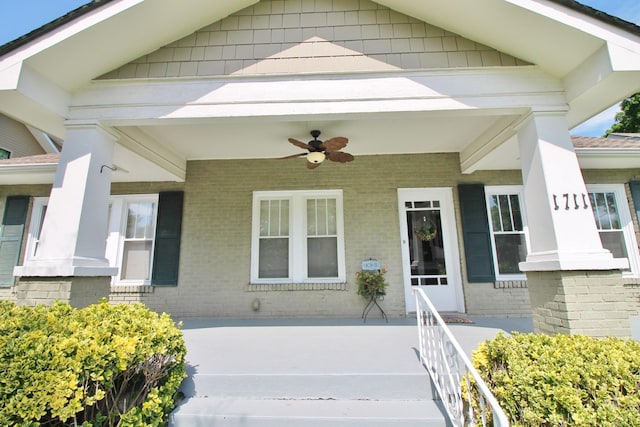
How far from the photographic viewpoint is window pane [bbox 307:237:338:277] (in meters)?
5.71

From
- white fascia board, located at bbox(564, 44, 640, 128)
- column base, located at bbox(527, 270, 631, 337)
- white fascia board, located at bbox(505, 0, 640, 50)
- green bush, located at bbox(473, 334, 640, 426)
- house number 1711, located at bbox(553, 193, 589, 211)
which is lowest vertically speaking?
green bush, located at bbox(473, 334, 640, 426)

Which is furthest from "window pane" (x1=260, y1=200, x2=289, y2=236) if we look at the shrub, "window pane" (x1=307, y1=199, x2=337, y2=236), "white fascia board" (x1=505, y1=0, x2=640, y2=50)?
"white fascia board" (x1=505, y1=0, x2=640, y2=50)

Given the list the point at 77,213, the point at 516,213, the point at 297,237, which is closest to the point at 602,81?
the point at 516,213

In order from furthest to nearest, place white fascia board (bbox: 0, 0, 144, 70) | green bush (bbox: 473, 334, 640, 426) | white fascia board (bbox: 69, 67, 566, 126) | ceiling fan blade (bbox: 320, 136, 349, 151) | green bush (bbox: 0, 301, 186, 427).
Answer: ceiling fan blade (bbox: 320, 136, 349, 151), white fascia board (bbox: 69, 67, 566, 126), white fascia board (bbox: 0, 0, 144, 70), green bush (bbox: 0, 301, 186, 427), green bush (bbox: 473, 334, 640, 426)

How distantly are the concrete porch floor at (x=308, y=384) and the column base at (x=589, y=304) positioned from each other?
1.03 meters

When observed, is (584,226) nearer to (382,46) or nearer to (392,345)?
(392,345)

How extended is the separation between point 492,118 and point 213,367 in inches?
192

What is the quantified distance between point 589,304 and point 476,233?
2.67 metres

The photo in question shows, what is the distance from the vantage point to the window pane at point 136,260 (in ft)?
19.4

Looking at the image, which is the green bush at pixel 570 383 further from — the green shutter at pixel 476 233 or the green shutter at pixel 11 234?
the green shutter at pixel 11 234

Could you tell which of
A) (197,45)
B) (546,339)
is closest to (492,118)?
(546,339)

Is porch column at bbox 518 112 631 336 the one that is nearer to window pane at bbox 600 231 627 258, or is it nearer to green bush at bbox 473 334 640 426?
green bush at bbox 473 334 640 426

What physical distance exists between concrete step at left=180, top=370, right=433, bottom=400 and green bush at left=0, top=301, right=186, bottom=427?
0.32m

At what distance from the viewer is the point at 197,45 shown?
Result: 383 cm
